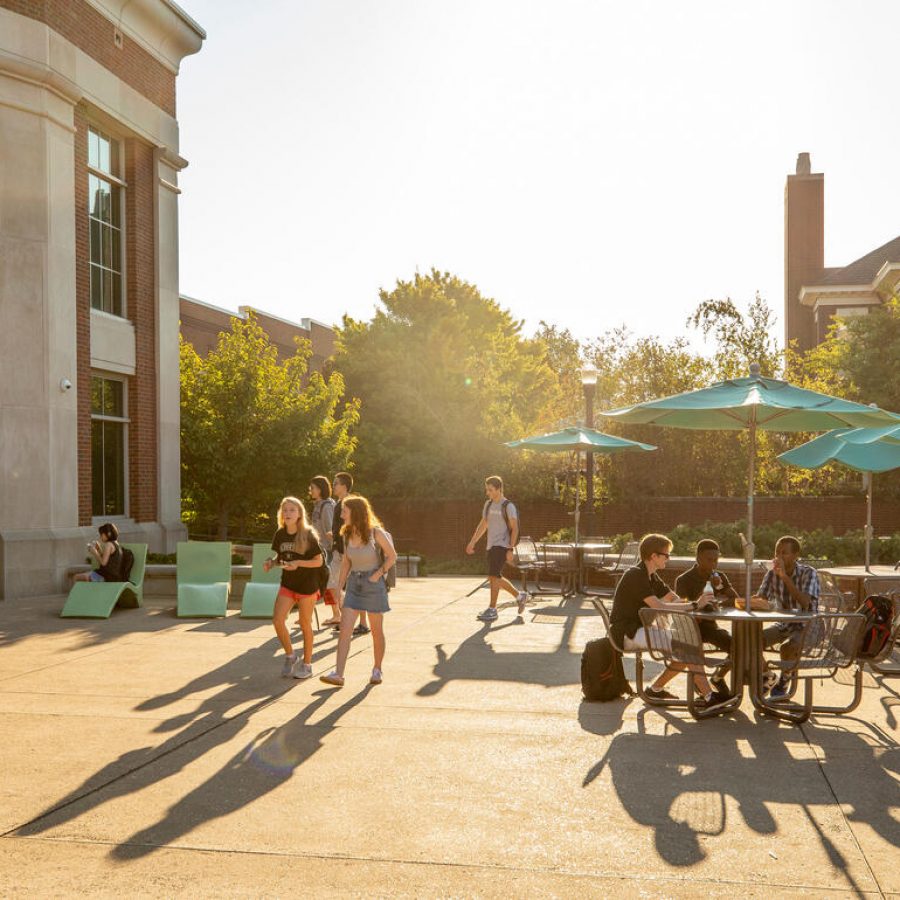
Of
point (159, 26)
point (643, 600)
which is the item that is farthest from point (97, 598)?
point (159, 26)

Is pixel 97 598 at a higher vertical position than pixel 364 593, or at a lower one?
lower

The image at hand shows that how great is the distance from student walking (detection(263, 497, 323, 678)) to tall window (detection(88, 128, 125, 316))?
35.2 ft

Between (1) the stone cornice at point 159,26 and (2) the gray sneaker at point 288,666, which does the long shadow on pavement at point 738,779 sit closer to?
(2) the gray sneaker at point 288,666

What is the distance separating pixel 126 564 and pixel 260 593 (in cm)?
214

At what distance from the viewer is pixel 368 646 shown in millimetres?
11766

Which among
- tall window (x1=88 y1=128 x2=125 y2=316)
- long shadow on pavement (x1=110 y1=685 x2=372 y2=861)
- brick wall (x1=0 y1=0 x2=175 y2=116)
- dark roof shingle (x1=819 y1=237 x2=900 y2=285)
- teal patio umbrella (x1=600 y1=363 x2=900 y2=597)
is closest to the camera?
long shadow on pavement (x1=110 y1=685 x2=372 y2=861)

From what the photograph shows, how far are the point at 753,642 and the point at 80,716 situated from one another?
5207mm

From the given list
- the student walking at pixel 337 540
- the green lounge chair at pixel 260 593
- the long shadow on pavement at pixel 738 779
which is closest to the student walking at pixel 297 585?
the student walking at pixel 337 540

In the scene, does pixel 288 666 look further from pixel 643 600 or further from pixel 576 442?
pixel 576 442

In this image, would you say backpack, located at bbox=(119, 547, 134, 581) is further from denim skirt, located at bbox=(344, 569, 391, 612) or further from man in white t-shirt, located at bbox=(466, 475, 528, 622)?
denim skirt, located at bbox=(344, 569, 391, 612)

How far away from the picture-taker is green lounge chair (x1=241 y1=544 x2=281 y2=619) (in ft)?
46.2

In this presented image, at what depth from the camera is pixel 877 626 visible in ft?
29.2

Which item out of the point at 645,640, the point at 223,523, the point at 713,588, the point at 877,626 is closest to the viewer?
the point at 645,640

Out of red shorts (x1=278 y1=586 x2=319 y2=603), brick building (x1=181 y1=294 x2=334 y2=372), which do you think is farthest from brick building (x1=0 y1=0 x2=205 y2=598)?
brick building (x1=181 y1=294 x2=334 y2=372)
